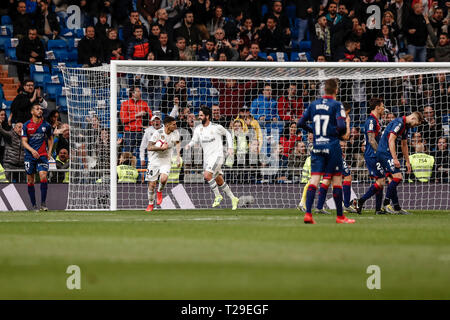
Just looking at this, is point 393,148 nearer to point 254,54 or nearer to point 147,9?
point 254,54

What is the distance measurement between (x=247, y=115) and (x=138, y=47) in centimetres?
430

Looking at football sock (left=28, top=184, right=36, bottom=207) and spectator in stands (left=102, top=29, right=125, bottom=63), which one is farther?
spectator in stands (left=102, top=29, right=125, bottom=63)

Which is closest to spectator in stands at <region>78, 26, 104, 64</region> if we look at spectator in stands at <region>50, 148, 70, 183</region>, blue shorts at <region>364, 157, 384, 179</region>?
spectator in stands at <region>50, 148, 70, 183</region>

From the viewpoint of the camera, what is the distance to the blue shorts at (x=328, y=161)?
11.6 metres

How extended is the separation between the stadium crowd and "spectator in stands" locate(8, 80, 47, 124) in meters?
0.03

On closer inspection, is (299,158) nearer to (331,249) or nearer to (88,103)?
(88,103)

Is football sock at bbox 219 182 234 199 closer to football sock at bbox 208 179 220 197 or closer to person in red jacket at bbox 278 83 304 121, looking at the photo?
football sock at bbox 208 179 220 197

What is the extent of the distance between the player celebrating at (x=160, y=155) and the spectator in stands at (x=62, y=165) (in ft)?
9.57

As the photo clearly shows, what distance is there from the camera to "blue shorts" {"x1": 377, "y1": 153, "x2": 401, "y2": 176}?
15039 mm

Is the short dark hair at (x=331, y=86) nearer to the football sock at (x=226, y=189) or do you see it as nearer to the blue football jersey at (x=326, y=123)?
the blue football jersey at (x=326, y=123)

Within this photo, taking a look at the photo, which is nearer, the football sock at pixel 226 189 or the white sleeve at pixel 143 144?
the football sock at pixel 226 189

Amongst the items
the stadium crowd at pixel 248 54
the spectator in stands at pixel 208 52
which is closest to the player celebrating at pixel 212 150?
the stadium crowd at pixel 248 54

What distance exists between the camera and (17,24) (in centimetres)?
2289
